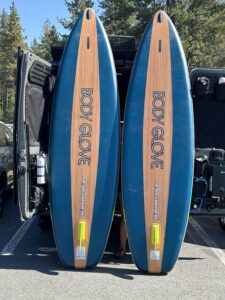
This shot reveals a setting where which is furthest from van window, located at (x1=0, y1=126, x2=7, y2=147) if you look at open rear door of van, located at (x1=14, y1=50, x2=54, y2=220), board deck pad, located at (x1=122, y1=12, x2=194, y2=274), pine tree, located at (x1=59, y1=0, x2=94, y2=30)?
pine tree, located at (x1=59, y1=0, x2=94, y2=30)

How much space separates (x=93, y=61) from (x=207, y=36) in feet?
70.1

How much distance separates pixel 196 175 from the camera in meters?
5.09

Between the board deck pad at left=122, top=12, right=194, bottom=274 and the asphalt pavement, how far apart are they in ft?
0.96

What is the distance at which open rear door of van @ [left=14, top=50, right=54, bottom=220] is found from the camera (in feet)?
15.4

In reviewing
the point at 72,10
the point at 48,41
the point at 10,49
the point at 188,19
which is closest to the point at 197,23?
the point at 188,19

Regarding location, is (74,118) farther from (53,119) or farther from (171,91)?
(171,91)

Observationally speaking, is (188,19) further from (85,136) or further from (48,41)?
(48,41)

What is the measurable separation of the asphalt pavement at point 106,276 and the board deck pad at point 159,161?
293 millimetres

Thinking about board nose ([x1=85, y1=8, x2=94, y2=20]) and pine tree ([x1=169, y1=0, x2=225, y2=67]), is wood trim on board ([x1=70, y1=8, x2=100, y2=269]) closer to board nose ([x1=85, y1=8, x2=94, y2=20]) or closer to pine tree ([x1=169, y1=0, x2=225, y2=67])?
board nose ([x1=85, y1=8, x2=94, y2=20])

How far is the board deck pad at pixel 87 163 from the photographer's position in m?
4.75

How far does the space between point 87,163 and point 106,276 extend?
1.28 m

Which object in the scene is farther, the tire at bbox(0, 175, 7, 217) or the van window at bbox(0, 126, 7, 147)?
the van window at bbox(0, 126, 7, 147)

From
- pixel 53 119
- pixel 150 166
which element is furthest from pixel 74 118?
pixel 150 166

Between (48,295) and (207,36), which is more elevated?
(207,36)
